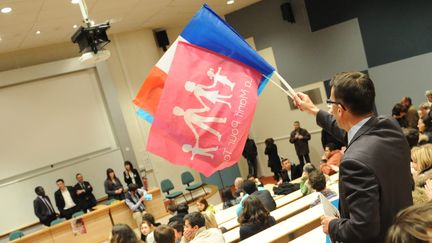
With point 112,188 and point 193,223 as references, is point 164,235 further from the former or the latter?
point 112,188

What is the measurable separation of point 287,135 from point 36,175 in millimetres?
6480

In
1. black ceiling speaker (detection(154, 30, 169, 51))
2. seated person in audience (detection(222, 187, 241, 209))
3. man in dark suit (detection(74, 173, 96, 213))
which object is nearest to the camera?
seated person in audience (detection(222, 187, 241, 209))

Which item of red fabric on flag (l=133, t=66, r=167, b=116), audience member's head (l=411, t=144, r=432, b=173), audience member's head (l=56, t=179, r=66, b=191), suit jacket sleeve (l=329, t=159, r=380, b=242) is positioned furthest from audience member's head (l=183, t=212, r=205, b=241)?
audience member's head (l=56, t=179, r=66, b=191)

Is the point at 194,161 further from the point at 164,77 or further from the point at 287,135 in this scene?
the point at 287,135

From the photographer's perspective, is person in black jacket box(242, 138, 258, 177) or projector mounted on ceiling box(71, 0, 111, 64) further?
person in black jacket box(242, 138, 258, 177)

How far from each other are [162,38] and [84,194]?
16.0ft

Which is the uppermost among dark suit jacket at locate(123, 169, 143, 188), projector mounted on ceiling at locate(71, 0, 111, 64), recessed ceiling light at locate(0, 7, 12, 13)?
recessed ceiling light at locate(0, 7, 12, 13)

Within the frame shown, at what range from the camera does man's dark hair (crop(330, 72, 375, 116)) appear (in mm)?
1634

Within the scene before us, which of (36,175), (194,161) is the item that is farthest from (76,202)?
(194,161)

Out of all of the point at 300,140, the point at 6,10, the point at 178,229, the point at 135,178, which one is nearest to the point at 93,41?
the point at 6,10

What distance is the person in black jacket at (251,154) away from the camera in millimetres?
11414

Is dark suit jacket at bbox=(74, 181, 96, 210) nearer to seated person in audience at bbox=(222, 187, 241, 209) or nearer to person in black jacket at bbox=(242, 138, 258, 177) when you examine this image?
seated person in audience at bbox=(222, 187, 241, 209)

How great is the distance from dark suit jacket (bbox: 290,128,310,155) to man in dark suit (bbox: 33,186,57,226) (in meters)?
5.90

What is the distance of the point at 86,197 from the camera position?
9336 mm
